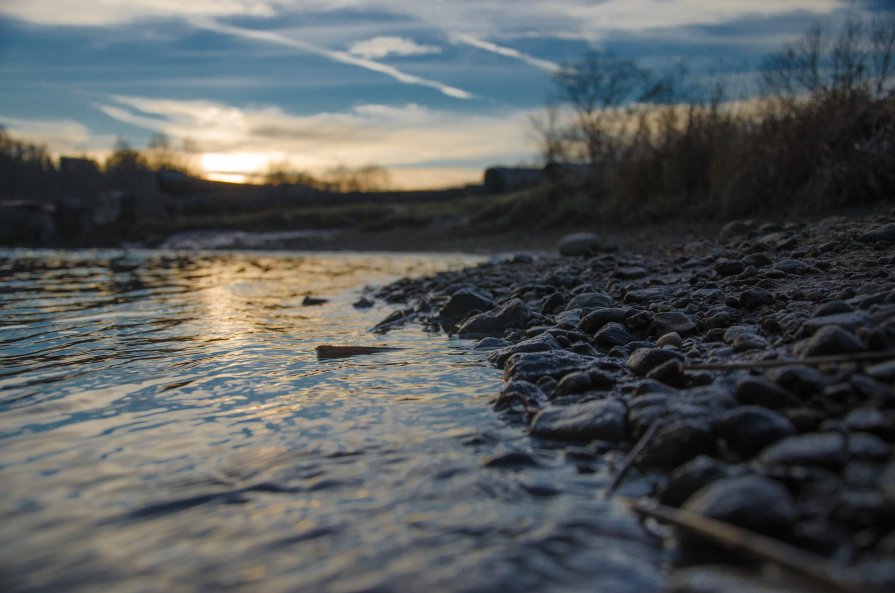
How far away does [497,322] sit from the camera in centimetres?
507

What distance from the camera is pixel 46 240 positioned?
2605 cm

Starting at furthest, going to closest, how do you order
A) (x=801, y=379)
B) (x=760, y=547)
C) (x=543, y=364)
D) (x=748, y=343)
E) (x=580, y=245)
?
(x=580, y=245), (x=543, y=364), (x=748, y=343), (x=801, y=379), (x=760, y=547)

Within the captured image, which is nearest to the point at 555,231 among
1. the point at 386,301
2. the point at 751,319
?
the point at 386,301

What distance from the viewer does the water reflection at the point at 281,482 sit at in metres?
1.74

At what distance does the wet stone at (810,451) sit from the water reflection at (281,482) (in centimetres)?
49

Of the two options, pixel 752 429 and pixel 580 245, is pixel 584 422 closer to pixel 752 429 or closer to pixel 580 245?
pixel 752 429

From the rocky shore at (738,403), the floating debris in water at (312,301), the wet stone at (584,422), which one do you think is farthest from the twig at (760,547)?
the floating debris in water at (312,301)

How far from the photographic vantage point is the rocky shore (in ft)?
5.39

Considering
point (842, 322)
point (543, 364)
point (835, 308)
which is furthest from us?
point (543, 364)

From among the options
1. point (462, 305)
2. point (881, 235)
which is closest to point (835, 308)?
point (881, 235)

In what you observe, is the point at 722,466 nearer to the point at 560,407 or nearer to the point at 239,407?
the point at 560,407

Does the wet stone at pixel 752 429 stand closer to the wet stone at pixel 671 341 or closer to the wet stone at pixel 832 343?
the wet stone at pixel 832 343

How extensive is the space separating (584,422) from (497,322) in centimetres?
250

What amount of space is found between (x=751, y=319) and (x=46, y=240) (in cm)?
2805
